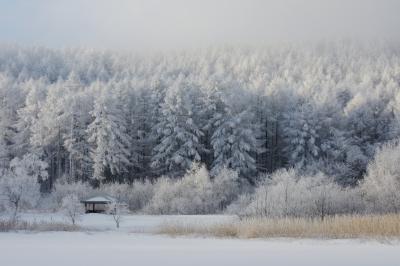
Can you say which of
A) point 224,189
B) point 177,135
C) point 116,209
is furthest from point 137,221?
point 177,135

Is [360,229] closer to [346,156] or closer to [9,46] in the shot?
[346,156]

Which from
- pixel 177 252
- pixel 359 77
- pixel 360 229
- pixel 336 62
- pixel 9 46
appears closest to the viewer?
pixel 177 252

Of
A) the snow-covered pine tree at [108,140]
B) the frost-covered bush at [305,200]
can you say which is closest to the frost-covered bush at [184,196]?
the frost-covered bush at [305,200]

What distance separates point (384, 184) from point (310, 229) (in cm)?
2189

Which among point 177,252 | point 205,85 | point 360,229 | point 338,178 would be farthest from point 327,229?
point 205,85

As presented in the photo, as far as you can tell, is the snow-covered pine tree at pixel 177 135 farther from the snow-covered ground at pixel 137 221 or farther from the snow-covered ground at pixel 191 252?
the snow-covered ground at pixel 191 252

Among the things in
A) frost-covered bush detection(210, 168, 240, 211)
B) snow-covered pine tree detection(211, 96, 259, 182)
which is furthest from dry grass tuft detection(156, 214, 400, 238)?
snow-covered pine tree detection(211, 96, 259, 182)

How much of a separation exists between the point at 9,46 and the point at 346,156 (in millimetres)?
103679

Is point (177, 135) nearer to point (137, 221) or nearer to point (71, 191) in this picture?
point (71, 191)

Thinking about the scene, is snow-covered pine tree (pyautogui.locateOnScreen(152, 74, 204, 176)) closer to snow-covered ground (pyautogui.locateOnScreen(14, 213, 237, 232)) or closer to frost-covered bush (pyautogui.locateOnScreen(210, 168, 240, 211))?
frost-covered bush (pyautogui.locateOnScreen(210, 168, 240, 211))

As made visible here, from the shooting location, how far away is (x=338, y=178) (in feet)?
176

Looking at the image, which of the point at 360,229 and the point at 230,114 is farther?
the point at 230,114

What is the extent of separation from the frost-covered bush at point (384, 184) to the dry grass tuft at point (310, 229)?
648 inches

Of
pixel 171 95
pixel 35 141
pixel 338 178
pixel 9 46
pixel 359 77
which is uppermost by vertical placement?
pixel 9 46
